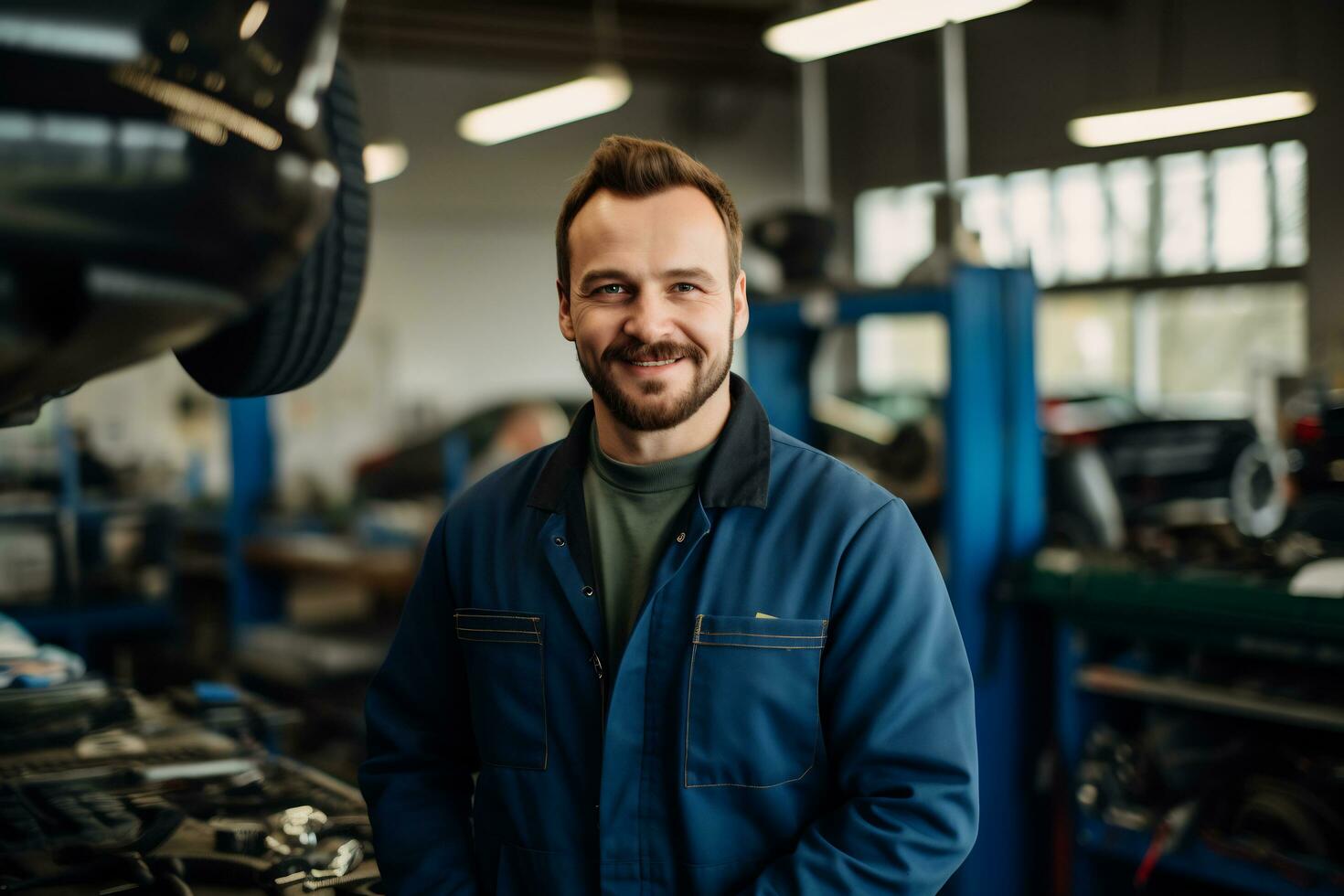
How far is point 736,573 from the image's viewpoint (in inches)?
47.3

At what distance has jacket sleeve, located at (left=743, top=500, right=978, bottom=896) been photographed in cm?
111

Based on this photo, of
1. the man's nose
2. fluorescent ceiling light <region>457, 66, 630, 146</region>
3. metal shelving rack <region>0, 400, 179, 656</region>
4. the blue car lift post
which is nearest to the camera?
the man's nose

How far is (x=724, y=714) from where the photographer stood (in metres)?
1.17

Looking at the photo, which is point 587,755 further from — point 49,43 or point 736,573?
point 49,43

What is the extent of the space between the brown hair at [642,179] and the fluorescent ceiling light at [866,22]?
2.63m

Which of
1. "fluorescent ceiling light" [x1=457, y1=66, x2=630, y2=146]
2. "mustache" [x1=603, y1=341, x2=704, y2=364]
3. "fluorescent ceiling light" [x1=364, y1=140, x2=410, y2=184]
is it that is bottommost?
"mustache" [x1=603, y1=341, x2=704, y2=364]

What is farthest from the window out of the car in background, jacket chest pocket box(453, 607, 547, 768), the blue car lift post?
the car in background

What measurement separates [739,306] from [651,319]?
160 millimetres

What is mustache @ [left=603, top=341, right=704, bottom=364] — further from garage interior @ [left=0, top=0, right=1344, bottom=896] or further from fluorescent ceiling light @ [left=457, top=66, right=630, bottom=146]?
fluorescent ceiling light @ [left=457, top=66, right=630, bottom=146]

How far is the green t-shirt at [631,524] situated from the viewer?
1.26 meters

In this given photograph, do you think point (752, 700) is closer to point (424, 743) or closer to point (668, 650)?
point (668, 650)

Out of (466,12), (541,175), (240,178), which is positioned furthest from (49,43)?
(541,175)

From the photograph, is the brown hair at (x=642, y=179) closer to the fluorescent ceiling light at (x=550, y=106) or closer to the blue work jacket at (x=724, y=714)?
the blue work jacket at (x=724, y=714)

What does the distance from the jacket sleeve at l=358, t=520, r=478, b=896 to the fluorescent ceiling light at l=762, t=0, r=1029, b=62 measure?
288cm
